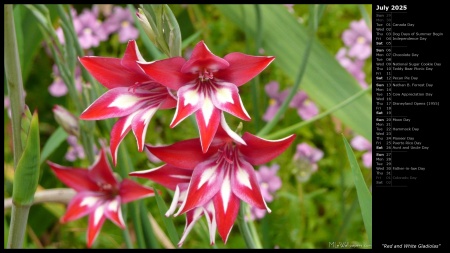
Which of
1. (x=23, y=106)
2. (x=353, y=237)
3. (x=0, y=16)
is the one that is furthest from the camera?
(x=353, y=237)

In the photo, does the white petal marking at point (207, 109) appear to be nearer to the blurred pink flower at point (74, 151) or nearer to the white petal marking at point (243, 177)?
the white petal marking at point (243, 177)

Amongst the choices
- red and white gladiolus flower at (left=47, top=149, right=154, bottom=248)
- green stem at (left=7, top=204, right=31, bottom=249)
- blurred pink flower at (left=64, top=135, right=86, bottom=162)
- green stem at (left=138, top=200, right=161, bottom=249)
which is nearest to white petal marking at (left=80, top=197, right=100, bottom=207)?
red and white gladiolus flower at (left=47, top=149, right=154, bottom=248)

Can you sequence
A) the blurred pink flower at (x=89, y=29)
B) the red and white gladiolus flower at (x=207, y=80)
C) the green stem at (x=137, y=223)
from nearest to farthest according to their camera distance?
1. the red and white gladiolus flower at (x=207, y=80)
2. the green stem at (x=137, y=223)
3. the blurred pink flower at (x=89, y=29)

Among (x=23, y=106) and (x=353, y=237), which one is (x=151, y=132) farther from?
(x=23, y=106)

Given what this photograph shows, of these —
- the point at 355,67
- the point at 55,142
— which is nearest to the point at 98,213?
the point at 55,142

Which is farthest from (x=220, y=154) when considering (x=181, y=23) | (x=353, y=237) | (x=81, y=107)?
(x=181, y=23)

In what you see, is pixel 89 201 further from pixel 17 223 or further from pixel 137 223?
pixel 17 223

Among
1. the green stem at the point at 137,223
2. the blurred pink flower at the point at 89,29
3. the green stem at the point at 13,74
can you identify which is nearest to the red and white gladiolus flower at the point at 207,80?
the green stem at the point at 13,74
